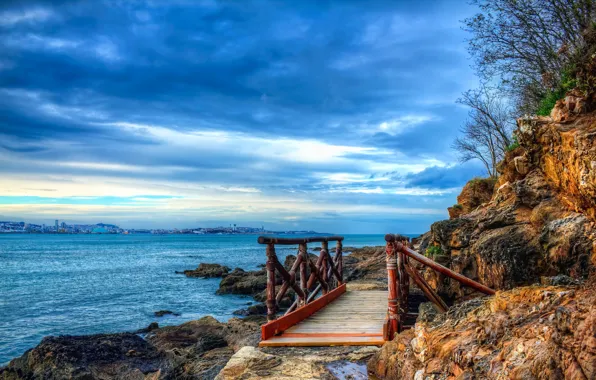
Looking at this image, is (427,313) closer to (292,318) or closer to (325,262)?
(292,318)

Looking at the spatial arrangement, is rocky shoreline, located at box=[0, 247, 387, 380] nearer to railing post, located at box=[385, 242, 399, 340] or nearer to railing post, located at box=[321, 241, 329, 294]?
railing post, located at box=[385, 242, 399, 340]

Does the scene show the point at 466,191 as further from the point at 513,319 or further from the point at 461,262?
the point at 513,319

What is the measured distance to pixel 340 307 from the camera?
9281mm

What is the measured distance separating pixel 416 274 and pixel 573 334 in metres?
3.79

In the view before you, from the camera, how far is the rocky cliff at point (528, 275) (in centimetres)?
268

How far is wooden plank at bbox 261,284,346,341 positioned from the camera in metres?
6.49

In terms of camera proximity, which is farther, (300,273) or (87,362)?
(87,362)

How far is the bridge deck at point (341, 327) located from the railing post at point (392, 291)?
0.24 m

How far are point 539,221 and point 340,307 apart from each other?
453cm

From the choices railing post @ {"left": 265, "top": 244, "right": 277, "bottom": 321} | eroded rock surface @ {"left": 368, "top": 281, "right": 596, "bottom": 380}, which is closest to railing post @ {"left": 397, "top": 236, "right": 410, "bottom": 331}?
railing post @ {"left": 265, "top": 244, "right": 277, "bottom": 321}

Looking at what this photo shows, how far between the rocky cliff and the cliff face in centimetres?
2

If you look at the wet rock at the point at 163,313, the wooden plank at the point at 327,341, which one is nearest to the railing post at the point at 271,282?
the wooden plank at the point at 327,341

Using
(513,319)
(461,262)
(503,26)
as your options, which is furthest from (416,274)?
(503,26)

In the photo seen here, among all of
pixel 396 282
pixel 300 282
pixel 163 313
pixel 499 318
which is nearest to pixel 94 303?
pixel 163 313
